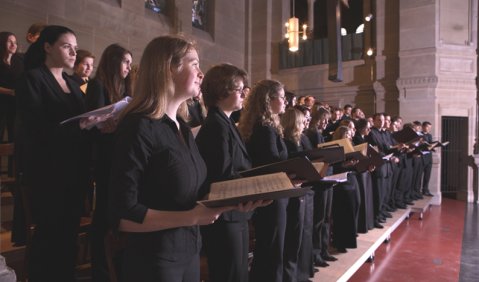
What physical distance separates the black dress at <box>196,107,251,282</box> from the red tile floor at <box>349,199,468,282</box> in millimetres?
2785

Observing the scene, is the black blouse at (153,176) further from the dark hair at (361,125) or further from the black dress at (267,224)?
the dark hair at (361,125)

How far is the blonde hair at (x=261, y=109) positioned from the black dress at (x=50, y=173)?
111 cm

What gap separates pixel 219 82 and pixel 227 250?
0.95 meters

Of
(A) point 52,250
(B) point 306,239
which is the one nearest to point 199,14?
(B) point 306,239

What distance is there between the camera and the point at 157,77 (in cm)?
142

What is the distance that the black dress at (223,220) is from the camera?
6.88 feet

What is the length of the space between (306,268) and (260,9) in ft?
36.8

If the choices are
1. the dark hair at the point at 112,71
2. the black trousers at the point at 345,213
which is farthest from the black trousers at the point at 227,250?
the black trousers at the point at 345,213

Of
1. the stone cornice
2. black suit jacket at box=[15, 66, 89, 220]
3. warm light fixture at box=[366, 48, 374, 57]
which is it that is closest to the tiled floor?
black suit jacket at box=[15, 66, 89, 220]

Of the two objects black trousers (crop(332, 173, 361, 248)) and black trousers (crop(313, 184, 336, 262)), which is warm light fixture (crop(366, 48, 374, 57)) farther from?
black trousers (crop(313, 184, 336, 262))

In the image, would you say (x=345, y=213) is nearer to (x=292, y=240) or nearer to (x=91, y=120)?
(x=292, y=240)

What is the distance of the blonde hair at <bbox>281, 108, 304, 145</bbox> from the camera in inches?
128

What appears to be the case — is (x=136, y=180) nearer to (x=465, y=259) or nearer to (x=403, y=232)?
(x=465, y=259)

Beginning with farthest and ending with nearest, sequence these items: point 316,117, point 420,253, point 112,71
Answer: point 420,253 < point 316,117 < point 112,71
